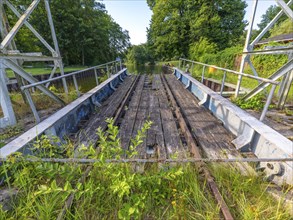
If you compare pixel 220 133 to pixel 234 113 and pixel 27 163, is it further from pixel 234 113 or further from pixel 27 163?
pixel 27 163

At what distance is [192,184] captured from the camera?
5.74ft

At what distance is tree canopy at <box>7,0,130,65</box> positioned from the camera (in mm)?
23491

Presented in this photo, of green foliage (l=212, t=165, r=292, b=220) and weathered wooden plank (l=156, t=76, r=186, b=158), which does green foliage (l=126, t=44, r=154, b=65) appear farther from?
green foliage (l=212, t=165, r=292, b=220)

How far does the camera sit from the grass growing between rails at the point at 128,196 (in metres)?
1.42

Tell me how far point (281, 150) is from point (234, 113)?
1.23 metres

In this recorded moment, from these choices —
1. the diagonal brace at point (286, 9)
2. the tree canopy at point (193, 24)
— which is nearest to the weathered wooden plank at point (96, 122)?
the diagonal brace at point (286, 9)

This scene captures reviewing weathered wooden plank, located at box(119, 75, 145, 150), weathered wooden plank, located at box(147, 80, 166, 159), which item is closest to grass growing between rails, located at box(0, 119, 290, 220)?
weathered wooden plank, located at box(147, 80, 166, 159)

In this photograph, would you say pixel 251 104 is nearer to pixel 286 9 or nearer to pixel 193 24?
pixel 286 9

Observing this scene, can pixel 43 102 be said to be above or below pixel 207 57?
below

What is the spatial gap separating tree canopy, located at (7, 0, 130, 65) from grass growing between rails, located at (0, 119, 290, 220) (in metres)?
→ 28.2

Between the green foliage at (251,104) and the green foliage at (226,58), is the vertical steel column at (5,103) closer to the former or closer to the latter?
the green foliage at (251,104)

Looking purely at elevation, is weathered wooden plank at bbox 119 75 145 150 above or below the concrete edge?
below

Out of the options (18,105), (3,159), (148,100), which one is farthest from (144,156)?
(18,105)

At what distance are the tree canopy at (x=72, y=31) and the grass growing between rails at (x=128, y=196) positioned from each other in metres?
28.2
